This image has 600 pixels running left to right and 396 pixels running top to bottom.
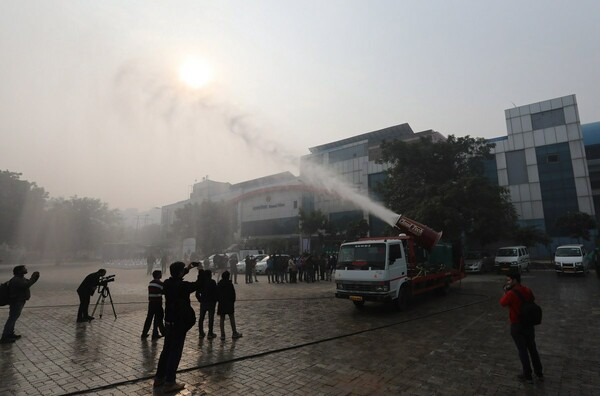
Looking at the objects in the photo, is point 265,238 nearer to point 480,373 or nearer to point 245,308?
point 245,308

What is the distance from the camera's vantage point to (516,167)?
144ft

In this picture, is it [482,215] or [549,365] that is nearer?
[549,365]

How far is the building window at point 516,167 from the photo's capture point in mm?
43219

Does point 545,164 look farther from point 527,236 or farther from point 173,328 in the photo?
point 173,328

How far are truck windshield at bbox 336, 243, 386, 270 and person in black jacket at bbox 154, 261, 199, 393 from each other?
715 cm

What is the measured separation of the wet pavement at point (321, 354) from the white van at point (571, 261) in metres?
11.8

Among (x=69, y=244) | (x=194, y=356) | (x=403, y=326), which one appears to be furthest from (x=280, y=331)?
(x=69, y=244)

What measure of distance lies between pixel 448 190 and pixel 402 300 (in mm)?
18188

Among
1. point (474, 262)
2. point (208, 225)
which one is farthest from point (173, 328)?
point (208, 225)

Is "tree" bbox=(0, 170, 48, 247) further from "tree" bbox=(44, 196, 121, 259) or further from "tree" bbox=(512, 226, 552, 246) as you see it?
"tree" bbox=(512, 226, 552, 246)

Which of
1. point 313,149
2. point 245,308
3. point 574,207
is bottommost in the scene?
point 245,308

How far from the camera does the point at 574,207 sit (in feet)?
130

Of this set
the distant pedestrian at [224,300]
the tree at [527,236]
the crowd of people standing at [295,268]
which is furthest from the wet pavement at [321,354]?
the tree at [527,236]

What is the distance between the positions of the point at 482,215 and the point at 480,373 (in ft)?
80.2
